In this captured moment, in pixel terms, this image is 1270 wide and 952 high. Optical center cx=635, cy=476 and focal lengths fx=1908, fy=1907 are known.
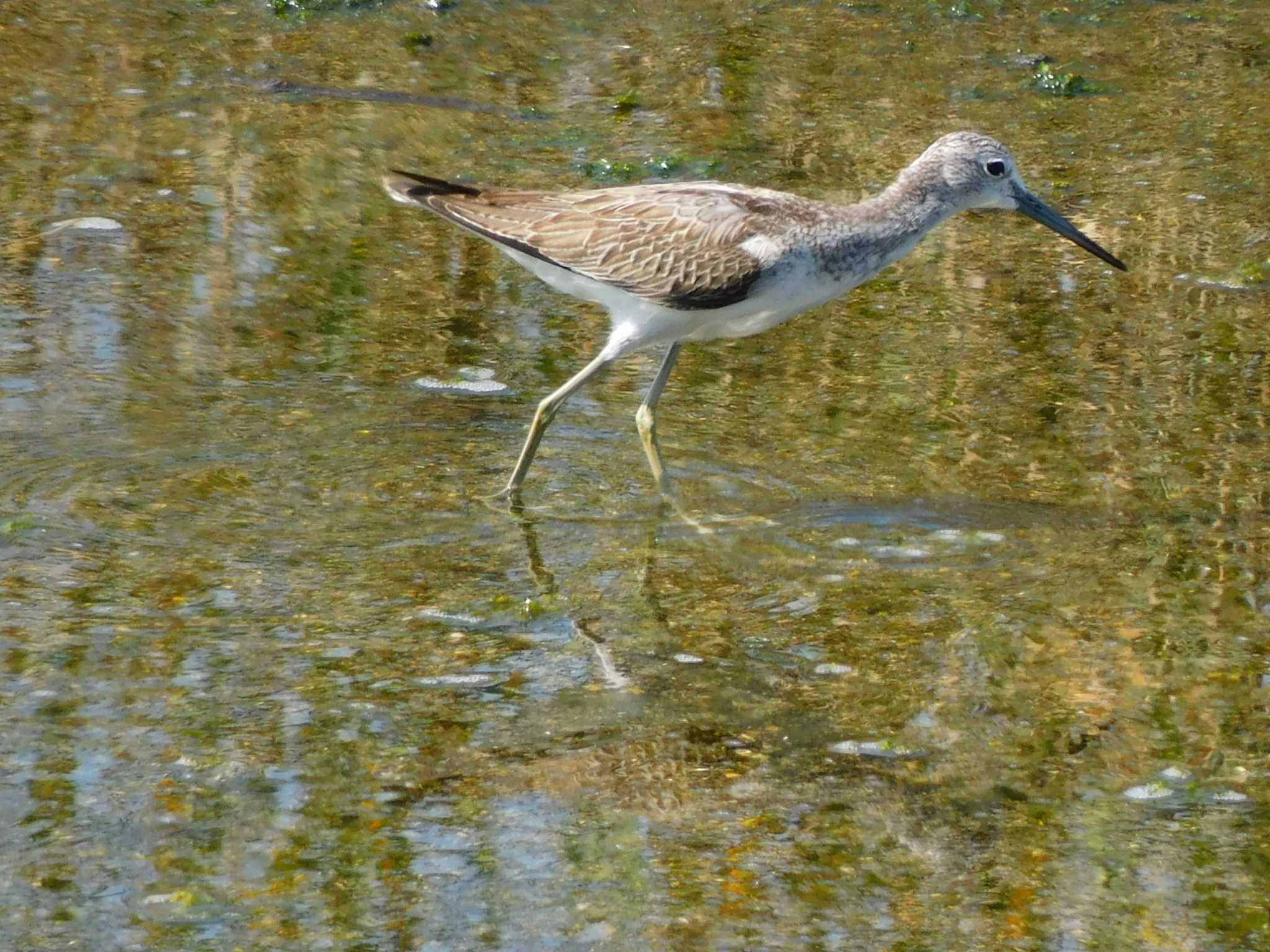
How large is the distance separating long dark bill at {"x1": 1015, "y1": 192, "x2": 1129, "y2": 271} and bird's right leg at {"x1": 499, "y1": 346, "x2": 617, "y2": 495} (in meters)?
1.86

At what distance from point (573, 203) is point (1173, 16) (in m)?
6.78

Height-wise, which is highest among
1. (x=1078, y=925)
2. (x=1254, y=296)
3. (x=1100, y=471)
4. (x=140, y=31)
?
(x=140, y=31)

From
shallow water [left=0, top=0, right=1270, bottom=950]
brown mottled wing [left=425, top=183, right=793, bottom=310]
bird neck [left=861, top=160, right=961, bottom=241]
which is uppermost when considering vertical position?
bird neck [left=861, top=160, right=961, bottom=241]

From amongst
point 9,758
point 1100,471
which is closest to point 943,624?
point 1100,471

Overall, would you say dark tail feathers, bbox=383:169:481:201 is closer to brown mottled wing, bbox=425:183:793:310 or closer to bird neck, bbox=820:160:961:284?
brown mottled wing, bbox=425:183:793:310

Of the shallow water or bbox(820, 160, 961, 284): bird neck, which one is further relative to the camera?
bbox(820, 160, 961, 284): bird neck

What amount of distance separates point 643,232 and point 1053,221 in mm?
1784

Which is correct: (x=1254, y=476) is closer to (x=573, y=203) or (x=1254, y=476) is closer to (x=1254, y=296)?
(x=1254, y=296)

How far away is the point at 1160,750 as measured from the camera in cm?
531

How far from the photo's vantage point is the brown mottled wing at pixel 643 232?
693cm

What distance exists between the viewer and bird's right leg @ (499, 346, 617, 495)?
7.09m

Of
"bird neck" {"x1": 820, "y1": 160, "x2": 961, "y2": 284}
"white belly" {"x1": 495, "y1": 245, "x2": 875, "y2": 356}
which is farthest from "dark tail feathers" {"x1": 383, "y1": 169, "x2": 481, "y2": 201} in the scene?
"bird neck" {"x1": 820, "y1": 160, "x2": 961, "y2": 284}

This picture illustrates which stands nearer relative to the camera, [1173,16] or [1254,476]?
[1254,476]

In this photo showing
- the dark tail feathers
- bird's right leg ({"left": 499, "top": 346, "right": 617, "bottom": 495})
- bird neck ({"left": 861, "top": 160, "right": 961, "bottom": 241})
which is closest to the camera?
bird's right leg ({"left": 499, "top": 346, "right": 617, "bottom": 495})
